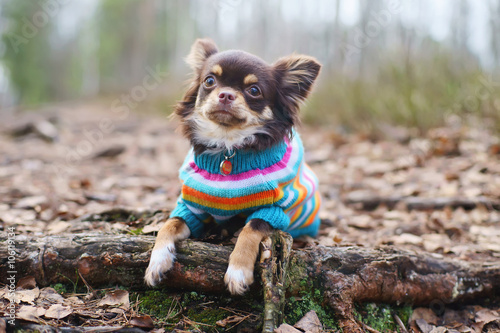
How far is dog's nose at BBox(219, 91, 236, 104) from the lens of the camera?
2434 millimetres

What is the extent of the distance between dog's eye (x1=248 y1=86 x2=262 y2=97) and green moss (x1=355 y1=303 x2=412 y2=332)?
1.45 meters

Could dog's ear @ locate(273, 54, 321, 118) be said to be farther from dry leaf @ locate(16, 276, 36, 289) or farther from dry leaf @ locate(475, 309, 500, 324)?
A: dry leaf @ locate(16, 276, 36, 289)

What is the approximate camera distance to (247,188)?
2301mm

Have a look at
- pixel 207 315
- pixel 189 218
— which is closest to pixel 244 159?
pixel 189 218

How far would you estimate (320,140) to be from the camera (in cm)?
765

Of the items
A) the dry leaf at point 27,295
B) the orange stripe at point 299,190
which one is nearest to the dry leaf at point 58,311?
the dry leaf at point 27,295

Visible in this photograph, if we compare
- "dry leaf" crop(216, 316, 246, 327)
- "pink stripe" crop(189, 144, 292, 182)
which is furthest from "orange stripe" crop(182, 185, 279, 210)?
"dry leaf" crop(216, 316, 246, 327)

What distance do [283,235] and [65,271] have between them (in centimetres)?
124

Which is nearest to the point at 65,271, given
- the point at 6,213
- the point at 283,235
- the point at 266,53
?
the point at 283,235

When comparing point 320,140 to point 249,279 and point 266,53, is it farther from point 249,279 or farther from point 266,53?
point 266,53

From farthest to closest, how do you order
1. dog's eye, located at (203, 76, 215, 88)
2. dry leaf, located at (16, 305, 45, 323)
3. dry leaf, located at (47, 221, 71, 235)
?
dry leaf, located at (47, 221, 71, 235)
dog's eye, located at (203, 76, 215, 88)
dry leaf, located at (16, 305, 45, 323)

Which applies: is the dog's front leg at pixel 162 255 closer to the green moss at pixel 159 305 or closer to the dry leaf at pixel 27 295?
the green moss at pixel 159 305

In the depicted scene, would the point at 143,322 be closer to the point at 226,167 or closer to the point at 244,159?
the point at 226,167

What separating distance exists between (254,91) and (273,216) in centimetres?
82
